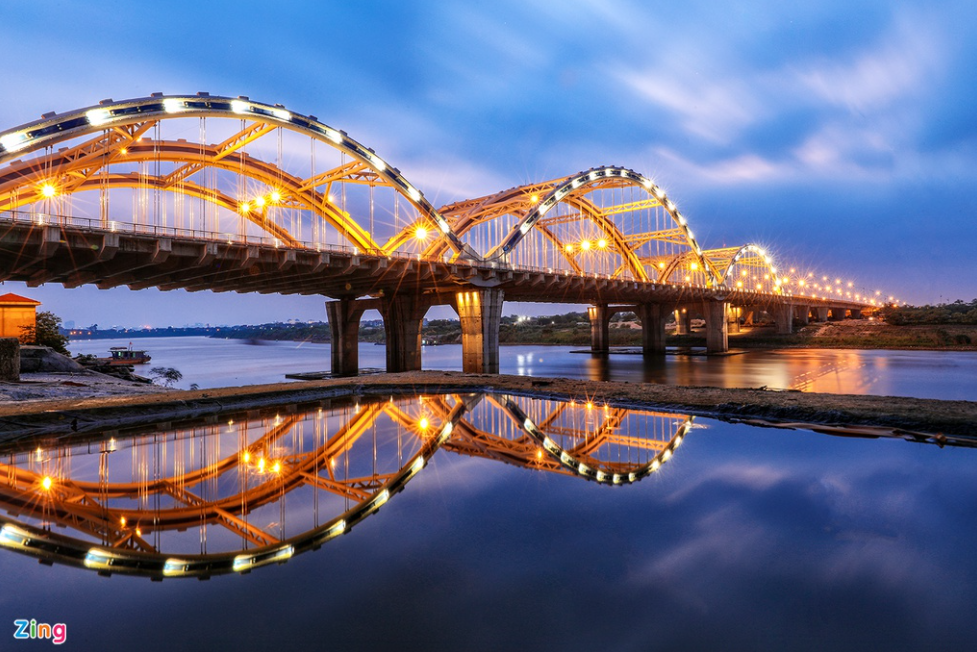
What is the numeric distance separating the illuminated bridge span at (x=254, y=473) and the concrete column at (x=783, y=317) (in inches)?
4321

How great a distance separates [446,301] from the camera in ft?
150

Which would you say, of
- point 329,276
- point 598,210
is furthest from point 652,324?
point 329,276

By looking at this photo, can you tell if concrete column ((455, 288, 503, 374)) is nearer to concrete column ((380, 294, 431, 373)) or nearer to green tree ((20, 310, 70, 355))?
concrete column ((380, 294, 431, 373))

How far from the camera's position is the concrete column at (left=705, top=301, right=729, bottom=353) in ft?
279

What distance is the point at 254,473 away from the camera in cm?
1102

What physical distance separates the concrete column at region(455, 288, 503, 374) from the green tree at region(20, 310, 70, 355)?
93.0 feet

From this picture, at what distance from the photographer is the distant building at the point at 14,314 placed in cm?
3519

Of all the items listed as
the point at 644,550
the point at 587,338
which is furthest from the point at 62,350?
the point at 587,338

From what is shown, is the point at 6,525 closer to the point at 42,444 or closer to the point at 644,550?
the point at 42,444

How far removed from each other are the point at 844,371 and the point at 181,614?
5420cm

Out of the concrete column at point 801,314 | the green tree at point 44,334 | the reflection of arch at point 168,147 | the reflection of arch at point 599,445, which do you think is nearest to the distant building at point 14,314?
the green tree at point 44,334

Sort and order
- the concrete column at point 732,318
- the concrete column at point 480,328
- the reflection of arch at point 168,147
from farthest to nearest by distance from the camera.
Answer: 1. the concrete column at point 732,318
2. the concrete column at point 480,328
3. the reflection of arch at point 168,147

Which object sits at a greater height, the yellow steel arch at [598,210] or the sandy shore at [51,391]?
the yellow steel arch at [598,210]

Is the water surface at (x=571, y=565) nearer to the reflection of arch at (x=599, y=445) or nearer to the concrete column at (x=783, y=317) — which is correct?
the reflection of arch at (x=599, y=445)
